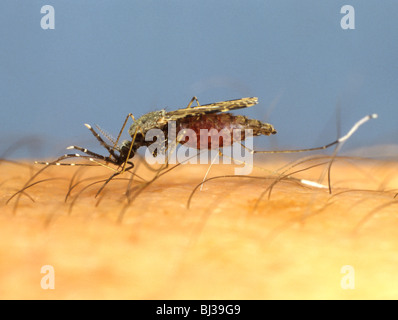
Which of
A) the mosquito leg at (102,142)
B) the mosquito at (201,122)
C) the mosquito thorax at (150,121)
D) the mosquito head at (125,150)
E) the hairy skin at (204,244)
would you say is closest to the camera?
the hairy skin at (204,244)

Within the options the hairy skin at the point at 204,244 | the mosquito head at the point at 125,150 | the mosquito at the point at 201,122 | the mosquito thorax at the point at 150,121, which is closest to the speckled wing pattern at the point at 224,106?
the mosquito at the point at 201,122

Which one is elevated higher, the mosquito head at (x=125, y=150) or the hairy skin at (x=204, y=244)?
the mosquito head at (x=125, y=150)

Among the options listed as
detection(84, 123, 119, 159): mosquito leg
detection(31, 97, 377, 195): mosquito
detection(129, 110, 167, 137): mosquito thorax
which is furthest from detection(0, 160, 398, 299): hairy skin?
detection(129, 110, 167, 137): mosquito thorax

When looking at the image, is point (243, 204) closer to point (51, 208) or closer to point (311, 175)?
point (51, 208)

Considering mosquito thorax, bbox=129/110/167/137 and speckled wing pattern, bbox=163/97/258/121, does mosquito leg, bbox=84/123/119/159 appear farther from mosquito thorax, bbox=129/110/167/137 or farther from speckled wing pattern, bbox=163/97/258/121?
speckled wing pattern, bbox=163/97/258/121

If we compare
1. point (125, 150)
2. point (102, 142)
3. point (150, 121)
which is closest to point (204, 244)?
point (102, 142)

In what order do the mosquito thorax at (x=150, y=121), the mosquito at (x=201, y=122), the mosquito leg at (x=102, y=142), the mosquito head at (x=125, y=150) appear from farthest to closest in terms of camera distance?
the mosquito thorax at (x=150, y=121), the mosquito head at (x=125, y=150), the mosquito at (x=201, y=122), the mosquito leg at (x=102, y=142)

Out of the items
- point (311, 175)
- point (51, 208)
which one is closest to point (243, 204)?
point (51, 208)

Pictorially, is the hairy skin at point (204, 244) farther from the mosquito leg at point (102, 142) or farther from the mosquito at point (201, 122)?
the mosquito at point (201, 122)

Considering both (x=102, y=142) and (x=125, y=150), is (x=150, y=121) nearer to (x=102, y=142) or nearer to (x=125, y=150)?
(x=125, y=150)
